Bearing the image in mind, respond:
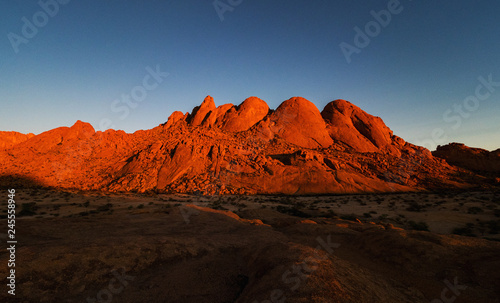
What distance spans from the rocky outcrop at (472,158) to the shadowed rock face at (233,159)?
35.8 feet

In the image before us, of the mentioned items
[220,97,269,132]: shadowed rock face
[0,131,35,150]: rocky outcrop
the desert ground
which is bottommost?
the desert ground

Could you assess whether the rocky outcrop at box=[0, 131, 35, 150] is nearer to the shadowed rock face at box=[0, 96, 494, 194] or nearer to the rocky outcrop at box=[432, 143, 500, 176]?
the shadowed rock face at box=[0, 96, 494, 194]

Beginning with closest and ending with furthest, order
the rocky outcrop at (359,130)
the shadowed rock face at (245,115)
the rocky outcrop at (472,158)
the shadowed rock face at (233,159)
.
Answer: the shadowed rock face at (233,159)
the rocky outcrop at (472,158)
the rocky outcrop at (359,130)
the shadowed rock face at (245,115)

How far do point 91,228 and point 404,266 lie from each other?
38.9 ft

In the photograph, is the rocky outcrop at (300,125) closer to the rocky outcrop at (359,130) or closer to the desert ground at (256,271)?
the rocky outcrop at (359,130)

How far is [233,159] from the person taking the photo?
55906 mm

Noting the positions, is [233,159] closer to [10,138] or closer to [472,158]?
[472,158]

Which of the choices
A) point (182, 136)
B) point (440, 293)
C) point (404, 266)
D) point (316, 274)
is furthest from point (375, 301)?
point (182, 136)

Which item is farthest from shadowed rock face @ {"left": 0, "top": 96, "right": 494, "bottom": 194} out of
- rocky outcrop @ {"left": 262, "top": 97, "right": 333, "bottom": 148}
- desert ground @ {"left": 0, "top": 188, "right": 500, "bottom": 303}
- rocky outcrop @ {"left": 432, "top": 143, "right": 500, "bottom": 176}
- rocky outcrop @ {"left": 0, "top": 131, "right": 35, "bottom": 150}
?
desert ground @ {"left": 0, "top": 188, "right": 500, "bottom": 303}

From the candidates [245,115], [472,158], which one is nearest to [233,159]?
[245,115]

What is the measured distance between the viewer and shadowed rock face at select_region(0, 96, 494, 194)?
50344mm

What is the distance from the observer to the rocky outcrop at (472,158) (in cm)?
6725

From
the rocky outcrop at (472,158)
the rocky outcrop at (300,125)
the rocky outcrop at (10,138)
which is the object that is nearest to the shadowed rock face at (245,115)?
the rocky outcrop at (300,125)

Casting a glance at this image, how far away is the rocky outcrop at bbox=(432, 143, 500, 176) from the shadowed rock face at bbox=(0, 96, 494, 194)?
35.8 ft
